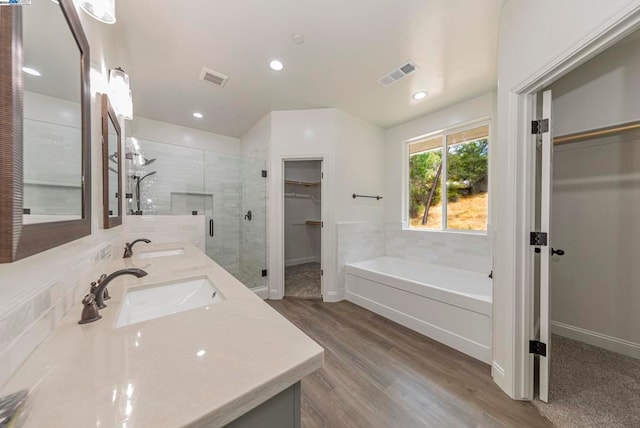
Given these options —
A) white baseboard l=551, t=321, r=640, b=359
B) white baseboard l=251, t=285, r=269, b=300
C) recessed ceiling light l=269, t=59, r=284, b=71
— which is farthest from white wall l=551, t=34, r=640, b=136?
white baseboard l=251, t=285, r=269, b=300

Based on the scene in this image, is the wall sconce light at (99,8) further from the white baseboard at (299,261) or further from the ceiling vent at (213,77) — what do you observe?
the white baseboard at (299,261)

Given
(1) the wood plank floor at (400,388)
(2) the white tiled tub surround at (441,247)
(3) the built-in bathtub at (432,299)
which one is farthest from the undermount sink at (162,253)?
(2) the white tiled tub surround at (441,247)

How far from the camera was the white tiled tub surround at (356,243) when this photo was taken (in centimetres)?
300

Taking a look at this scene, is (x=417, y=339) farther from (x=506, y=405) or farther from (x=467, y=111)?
(x=467, y=111)

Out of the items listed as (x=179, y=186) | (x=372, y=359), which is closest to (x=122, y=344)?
(x=372, y=359)

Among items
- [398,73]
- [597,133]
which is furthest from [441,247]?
[398,73]

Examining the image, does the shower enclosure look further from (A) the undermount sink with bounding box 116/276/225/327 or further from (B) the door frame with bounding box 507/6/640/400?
(B) the door frame with bounding box 507/6/640/400

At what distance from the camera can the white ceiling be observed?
1.55 metres

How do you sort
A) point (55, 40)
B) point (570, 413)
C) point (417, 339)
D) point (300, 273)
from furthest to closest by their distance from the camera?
point (300, 273) < point (417, 339) < point (570, 413) < point (55, 40)

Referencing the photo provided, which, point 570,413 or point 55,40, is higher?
point 55,40

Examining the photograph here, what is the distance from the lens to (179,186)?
10.5 ft

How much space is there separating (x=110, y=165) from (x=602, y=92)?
3749mm

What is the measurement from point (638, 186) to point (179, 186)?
189 inches

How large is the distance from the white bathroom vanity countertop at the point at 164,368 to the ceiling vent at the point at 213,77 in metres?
2.26
